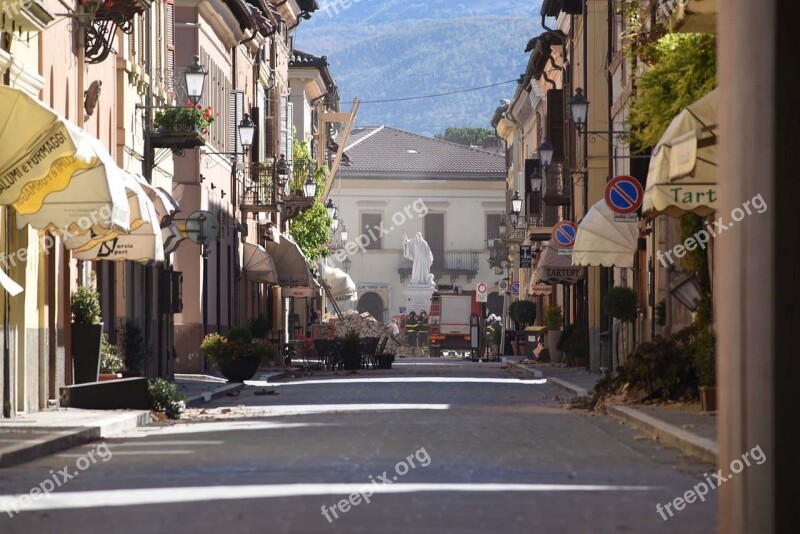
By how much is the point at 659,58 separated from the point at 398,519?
1356cm

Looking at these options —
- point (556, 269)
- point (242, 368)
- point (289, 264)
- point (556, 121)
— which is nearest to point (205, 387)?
point (242, 368)

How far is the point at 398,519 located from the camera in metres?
10.0

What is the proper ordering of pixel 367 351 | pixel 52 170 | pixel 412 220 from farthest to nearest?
pixel 412 220, pixel 367 351, pixel 52 170

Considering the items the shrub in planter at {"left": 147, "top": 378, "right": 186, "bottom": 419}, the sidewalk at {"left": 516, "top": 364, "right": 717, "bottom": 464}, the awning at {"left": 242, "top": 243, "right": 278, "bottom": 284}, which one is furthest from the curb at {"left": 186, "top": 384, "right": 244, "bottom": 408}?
the awning at {"left": 242, "top": 243, "right": 278, "bottom": 284}

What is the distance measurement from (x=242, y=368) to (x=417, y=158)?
75.4 metres

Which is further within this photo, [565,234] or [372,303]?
[372,303]

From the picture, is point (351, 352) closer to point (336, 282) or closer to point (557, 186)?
point (557, 186)

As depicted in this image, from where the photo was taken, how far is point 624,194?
96.7 feet

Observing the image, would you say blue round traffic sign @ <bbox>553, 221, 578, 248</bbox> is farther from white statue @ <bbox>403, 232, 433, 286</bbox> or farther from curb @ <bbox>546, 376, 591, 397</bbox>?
white statue @ <bbox>403, 232, 433, 286</bbox>

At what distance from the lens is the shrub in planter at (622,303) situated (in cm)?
3462

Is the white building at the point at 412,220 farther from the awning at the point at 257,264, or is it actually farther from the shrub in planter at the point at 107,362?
the shrub in planter at the point at 107,362

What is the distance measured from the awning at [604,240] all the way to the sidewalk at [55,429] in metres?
15.3

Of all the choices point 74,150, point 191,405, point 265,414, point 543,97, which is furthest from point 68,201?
point 543,97

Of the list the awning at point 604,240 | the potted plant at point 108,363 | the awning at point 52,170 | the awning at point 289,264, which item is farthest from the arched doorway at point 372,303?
the awning at point 52,170
